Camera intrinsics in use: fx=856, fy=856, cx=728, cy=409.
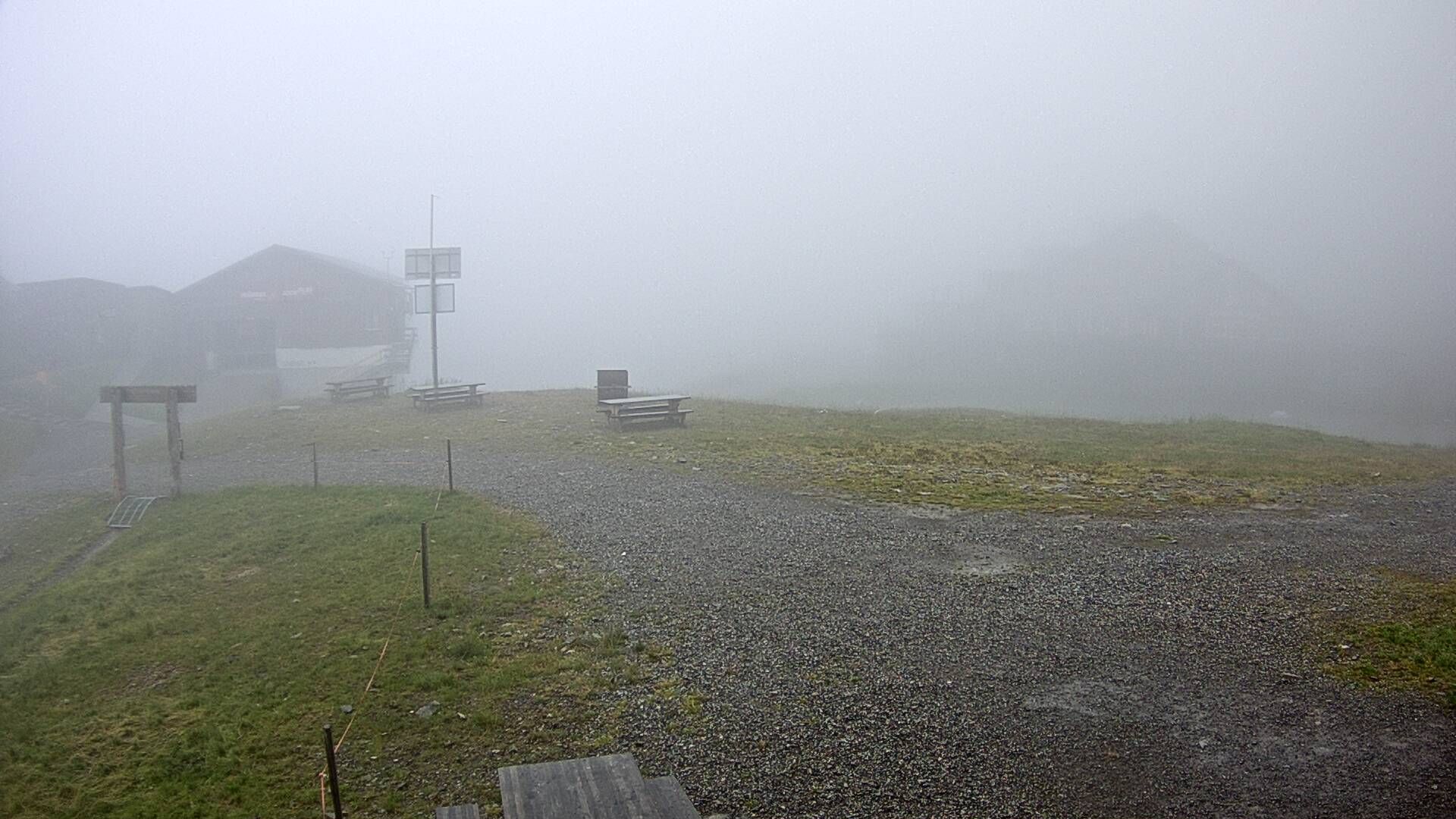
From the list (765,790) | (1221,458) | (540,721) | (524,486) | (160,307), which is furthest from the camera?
Result: (160,307)

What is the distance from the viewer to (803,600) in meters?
9.83

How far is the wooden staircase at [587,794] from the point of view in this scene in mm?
5074

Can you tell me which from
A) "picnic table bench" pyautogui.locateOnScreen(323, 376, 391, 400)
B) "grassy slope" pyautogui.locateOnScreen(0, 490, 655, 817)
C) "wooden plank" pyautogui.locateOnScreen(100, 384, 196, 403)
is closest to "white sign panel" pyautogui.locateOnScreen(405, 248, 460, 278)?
"picnic table bench" pyautogui.locateOnScreen(323, 376, 391, 400)

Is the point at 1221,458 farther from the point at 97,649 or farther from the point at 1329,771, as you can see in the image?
the point at 97,649

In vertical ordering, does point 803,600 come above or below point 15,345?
below

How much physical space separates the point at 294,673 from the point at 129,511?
34.2 feet

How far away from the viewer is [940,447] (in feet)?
67.5

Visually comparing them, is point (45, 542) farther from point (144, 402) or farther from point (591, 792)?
point (591, 792)

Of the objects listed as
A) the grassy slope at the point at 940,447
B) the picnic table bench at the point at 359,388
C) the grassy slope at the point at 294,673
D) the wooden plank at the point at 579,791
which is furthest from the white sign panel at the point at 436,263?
the wooden plank at the point at 579,791

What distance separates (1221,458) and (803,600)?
46.3ft

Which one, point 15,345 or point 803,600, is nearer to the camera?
point 803,600

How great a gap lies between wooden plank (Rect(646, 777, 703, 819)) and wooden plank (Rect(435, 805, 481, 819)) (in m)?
1.09

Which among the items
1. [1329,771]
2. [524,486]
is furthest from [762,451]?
[1329,771]

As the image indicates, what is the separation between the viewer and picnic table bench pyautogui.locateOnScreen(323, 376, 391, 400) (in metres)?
32.4
